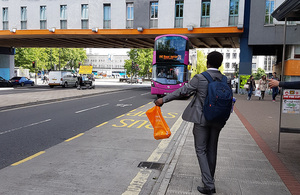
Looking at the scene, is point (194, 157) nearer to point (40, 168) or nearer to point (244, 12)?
point (40, 168)

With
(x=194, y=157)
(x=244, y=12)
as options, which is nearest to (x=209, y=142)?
(x=194, y=157)

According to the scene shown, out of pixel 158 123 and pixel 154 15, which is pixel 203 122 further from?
pixel 154 15

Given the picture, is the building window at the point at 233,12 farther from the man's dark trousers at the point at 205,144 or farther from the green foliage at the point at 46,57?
the green foliage at the point at 46,57

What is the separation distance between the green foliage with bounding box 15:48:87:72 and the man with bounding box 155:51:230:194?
43.9 meters

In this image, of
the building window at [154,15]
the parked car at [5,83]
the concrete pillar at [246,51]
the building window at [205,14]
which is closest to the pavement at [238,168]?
the concrete pillar at [246,51]

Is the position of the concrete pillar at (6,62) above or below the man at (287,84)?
above

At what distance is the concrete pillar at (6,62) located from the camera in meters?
38.2

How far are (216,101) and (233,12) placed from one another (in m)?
24.2

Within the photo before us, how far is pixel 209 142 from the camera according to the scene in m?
3.66

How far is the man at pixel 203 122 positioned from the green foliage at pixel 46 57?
4386cm

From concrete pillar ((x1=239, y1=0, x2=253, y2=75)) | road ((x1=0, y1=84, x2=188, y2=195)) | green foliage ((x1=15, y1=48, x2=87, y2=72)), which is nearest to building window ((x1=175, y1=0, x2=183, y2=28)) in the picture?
concrete pillar ((x1=239, y1=0, x2=253, y2=75))

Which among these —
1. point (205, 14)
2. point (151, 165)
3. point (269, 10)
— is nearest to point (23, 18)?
point (205, 14)

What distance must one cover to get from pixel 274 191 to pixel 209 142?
1099 mm

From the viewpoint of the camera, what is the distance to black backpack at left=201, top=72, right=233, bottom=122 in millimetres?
3322
